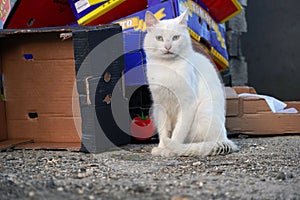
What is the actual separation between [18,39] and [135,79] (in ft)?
2.10

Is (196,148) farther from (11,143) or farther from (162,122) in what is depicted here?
(11,143)

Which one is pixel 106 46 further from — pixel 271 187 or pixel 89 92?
pixel 271 187

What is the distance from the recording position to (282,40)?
152 inches

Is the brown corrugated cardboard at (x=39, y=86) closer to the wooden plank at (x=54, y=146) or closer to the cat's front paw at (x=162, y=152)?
the wooden plank at (x=54, y=146)

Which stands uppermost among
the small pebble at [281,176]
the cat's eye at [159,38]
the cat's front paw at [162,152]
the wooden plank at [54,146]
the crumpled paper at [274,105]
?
the cat's eye at [159,38]

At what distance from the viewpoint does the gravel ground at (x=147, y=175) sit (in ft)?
4.28

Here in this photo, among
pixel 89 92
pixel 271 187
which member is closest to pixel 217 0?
pixel 89 92

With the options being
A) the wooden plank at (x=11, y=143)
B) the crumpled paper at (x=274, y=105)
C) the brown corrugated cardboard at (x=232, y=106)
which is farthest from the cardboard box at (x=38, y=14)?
the crumpled paper at (x=274, y=105)

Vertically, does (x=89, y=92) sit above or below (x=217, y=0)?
below

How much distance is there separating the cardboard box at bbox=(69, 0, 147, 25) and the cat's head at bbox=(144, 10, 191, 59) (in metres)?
0.42

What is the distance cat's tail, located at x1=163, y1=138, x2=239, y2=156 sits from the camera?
1975mm

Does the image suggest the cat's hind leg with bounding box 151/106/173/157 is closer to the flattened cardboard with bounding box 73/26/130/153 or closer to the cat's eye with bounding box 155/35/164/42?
the flattened cardboard with bounding box 73/26/130/153

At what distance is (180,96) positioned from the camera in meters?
2.01

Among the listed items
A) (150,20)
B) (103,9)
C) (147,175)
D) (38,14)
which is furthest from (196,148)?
(38,14)
